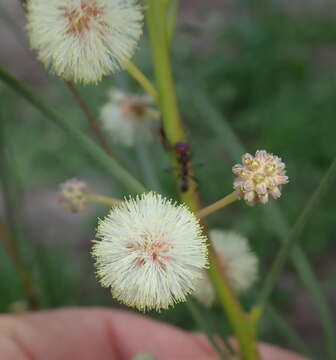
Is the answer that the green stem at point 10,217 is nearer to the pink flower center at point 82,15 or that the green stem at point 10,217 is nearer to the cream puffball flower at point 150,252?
the pink flower center at point 82,15

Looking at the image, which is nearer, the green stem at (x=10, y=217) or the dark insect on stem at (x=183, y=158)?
the dark insect on stem at (x=183, y=158)

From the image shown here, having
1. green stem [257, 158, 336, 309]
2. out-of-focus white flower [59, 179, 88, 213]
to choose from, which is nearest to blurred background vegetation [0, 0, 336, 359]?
out-of-focus white flower [59, 179, 88, 213]

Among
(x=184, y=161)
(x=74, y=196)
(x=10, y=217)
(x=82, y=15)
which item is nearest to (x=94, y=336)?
(x=10, y=217)

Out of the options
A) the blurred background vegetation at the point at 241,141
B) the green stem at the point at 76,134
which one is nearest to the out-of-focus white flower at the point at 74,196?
the green stem at the point at 76,134

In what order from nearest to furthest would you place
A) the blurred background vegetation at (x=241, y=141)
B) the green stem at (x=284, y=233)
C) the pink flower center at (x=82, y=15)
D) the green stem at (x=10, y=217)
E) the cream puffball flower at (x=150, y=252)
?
the cream puffball flower at (x=150, y=252) < the pink flower center at (x=82, y=15) < the green stem at (x=284, y=233) < the green stem at (x=10, y=217) < the blurred background vegetation at (x=241, y=141)

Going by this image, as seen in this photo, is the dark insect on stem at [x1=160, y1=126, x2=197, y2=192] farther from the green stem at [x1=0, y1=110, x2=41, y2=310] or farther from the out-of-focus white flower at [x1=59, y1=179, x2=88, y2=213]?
the green stem at [x1=0, y1=110, x2=41, y2=310]

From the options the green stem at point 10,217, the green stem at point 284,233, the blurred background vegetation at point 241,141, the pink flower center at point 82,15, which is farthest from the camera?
the blurred background vegetation at point 241,141
